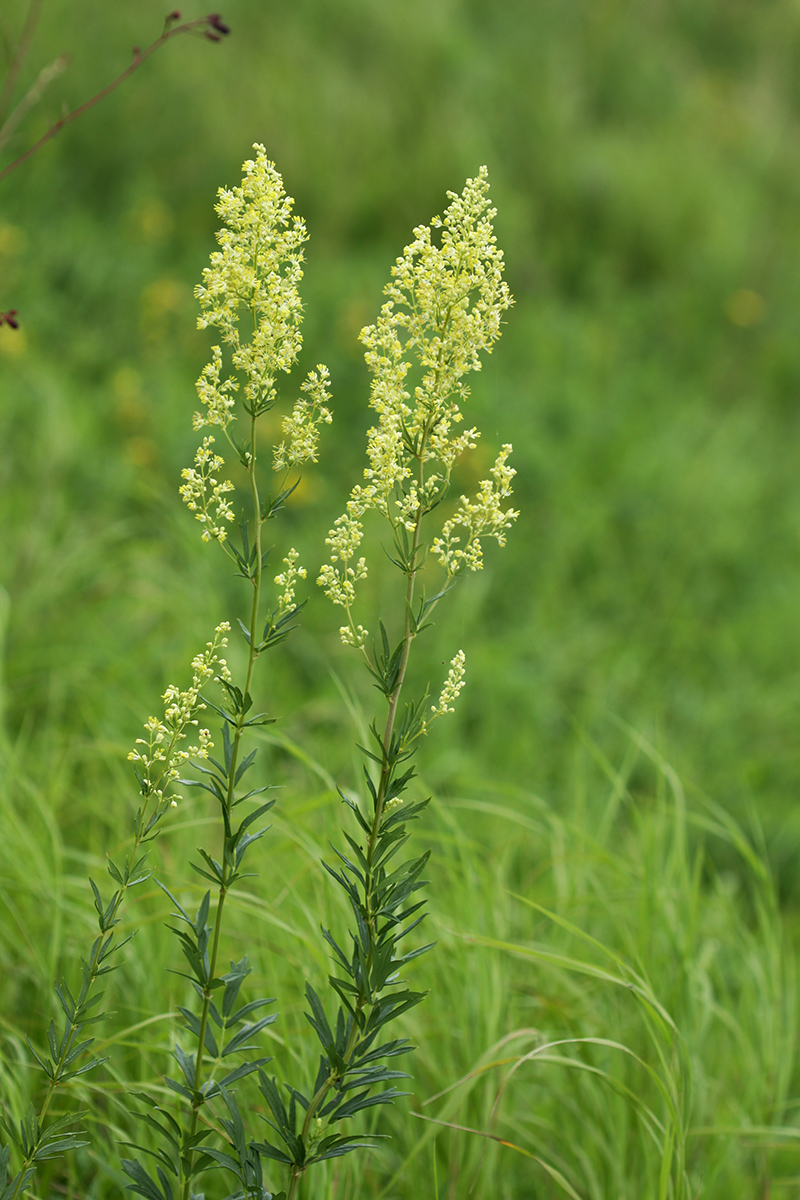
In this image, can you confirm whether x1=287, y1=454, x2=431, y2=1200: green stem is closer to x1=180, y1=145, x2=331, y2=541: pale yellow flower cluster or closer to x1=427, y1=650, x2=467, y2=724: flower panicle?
x1=427, y1=650, x2=467, y2=724: flower panicle

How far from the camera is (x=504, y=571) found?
4328 mm

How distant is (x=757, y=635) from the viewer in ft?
14.0

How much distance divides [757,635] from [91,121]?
4651 millimetres

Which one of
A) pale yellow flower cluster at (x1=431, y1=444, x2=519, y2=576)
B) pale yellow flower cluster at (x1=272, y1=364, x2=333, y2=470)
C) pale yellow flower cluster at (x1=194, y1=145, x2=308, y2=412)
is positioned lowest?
pale yellow flower cluster at (x1=431, y1=444, x2=519, y2=576)

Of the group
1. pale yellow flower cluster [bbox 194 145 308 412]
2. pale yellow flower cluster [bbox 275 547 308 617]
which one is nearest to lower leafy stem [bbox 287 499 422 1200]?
pale yellow flower cluster [bbox 275 547 308 617]

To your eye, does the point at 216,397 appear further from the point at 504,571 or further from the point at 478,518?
the point at 504,571

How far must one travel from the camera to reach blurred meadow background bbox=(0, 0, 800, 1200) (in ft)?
5.73

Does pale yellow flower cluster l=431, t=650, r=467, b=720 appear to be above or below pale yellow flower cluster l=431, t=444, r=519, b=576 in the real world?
below

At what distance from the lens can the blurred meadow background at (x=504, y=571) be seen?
1747 mm

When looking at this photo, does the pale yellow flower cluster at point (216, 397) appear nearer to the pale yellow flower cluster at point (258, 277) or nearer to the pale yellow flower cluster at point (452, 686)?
the pale yellow flower cluster at point (258, 277)

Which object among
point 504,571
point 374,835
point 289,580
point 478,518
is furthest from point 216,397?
point 504,571

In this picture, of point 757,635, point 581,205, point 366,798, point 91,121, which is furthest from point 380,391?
point 581,205

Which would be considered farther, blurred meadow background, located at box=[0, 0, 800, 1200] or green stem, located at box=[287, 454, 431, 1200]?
blurred meadow background, located at box=[0, 0, 800, 1200]

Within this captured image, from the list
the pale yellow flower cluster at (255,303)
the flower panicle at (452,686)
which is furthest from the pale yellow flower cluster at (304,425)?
the flower panicle at (452,686)
